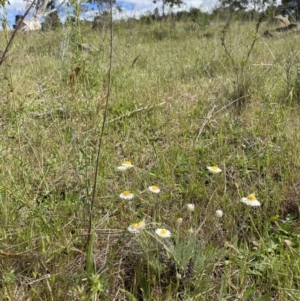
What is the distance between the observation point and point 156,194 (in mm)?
1651

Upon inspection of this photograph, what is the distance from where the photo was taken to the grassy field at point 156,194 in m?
1.20

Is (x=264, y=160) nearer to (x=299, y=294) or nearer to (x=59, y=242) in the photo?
(x=299, y=294)

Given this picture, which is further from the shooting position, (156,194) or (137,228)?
(156,194)

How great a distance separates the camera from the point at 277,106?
7.88ft

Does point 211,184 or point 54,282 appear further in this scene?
point 211,184

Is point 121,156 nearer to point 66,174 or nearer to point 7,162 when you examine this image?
point 66,174

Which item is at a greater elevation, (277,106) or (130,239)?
(277,106)

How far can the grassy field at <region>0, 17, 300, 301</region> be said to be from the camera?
3.94 feet

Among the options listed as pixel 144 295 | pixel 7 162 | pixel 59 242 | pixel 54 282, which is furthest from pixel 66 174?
pixel 144 295

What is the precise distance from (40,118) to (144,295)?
5.27ft

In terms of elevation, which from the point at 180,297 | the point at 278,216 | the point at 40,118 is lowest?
the point at 180,297

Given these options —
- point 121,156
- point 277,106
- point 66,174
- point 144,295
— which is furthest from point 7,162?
point 277,106

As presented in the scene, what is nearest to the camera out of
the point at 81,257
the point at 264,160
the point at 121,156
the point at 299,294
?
the point at 299,294

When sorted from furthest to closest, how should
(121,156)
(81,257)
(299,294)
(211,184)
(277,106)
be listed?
1. (277,106)
2. (121,156)
3. (211,184)
4. (81,257)
5. (299,294)
